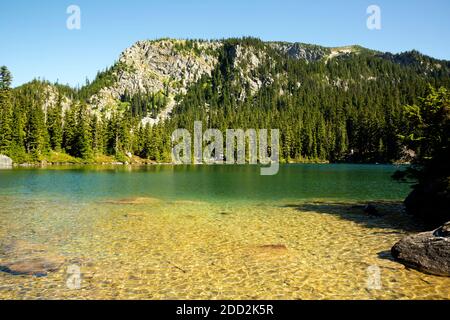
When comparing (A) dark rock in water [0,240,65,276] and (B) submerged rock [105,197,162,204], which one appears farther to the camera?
(B) submerged rock [105,197,162,204]

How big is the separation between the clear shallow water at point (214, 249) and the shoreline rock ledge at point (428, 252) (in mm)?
526

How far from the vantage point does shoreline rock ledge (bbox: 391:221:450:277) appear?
44.6 ft

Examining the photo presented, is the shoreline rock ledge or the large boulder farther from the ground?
the large boulder

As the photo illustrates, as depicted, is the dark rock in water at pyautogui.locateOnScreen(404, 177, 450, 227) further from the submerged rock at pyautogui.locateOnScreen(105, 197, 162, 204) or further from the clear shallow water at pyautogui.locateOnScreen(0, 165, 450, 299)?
the submerged rock at pyautogui.locateOnScreen(105, 197, 162, 204)

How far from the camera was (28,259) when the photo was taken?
15.6 metres

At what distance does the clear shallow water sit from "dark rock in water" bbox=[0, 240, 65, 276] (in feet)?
1.81

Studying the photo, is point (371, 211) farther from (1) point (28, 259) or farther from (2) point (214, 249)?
(1) point (28, 259)

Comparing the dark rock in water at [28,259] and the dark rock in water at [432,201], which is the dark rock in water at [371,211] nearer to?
the dark rock in water at [432,201]

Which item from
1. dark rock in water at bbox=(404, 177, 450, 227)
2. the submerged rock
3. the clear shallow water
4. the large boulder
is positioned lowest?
the clear shallow water

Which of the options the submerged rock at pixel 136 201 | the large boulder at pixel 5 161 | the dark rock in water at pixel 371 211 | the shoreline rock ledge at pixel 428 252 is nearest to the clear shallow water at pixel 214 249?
the shoreline rock ledge at pixel 428 252

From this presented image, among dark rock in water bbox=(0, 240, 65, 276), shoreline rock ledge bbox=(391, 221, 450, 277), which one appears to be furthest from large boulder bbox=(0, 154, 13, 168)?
shoreline rock ledge bbox=(391, 221, 450, 277)

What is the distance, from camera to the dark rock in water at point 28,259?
1404 cm

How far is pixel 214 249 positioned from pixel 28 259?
28.2 feet
